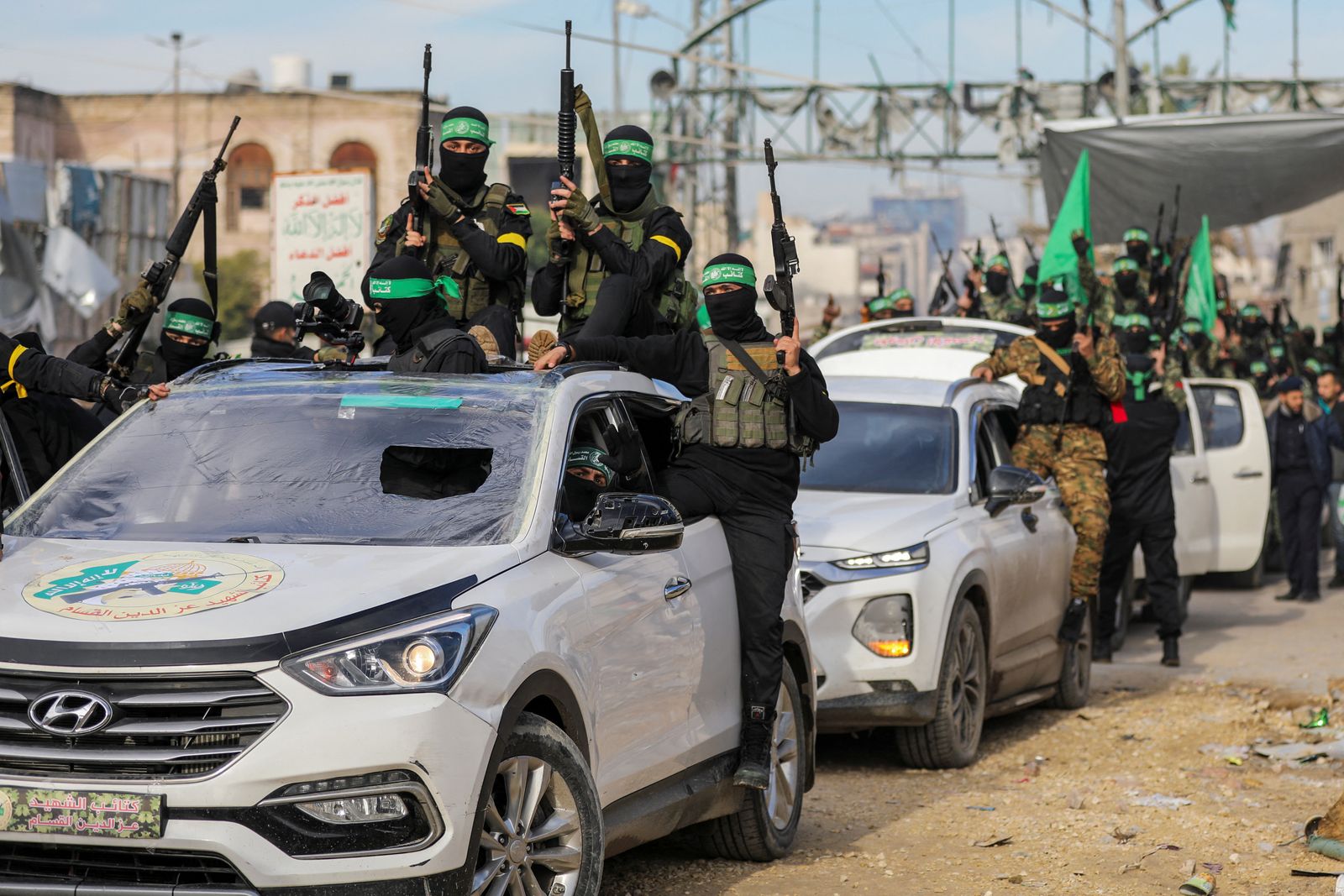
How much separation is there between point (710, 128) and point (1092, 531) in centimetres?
2645

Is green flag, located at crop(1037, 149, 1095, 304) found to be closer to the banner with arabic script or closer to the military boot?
the banner with arabic script

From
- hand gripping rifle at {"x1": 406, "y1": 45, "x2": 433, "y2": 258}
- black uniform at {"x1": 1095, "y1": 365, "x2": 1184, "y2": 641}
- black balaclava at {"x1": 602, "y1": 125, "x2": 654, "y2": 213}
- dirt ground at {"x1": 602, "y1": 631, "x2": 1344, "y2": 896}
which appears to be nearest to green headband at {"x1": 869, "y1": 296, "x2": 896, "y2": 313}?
black uniform at {"x1": 1095, "y1": 365, "x2": 1184, "y2": 641}

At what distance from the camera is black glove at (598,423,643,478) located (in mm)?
5895

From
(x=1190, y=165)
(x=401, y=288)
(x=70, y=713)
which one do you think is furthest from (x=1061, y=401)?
(x=1190, y=165)

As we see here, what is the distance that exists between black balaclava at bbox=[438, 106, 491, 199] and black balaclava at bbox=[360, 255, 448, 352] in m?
1.53

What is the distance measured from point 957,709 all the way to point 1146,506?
4.38 meters

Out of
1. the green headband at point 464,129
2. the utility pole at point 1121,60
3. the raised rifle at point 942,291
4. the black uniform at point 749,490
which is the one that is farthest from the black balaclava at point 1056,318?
the utility pole at point 1121,60

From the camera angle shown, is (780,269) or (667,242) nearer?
(780,269)

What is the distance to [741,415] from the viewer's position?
265 inches

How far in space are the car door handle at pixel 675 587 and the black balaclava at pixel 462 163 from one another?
2.93 metres

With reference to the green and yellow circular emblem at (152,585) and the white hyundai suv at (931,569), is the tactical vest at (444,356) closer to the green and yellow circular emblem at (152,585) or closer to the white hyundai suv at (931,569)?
the green and yellow circular emblem at (152,585)

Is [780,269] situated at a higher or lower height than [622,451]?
higher

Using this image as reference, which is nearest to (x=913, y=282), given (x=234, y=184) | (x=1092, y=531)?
(x=234, y=184)

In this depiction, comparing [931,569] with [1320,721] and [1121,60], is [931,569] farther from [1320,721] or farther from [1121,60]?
[1121,60]
